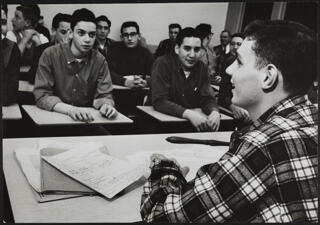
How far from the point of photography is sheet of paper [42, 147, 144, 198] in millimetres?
1013

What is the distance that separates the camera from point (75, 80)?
1.51 metres

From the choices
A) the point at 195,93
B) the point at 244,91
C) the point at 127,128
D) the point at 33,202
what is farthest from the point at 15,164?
the point at 195,93

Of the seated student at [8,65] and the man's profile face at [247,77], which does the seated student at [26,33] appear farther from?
the man's profile face at [247,77]

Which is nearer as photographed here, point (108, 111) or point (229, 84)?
point (229, 84)

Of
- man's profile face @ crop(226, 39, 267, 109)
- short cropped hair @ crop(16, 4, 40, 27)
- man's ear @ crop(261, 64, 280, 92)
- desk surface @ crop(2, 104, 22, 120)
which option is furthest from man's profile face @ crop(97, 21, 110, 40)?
man's ear @ crop(261, 64, 280, 92)

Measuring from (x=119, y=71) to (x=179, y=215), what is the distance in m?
0.84

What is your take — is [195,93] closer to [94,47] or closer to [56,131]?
[94,47]

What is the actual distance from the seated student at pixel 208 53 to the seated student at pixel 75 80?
1.37ft

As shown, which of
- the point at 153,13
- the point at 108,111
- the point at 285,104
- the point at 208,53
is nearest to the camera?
the point at 285,104

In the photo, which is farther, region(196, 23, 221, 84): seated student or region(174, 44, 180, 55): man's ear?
region(174, 44, 180, 55): man's ear

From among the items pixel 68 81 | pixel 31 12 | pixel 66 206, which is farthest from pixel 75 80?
pixel 66 206

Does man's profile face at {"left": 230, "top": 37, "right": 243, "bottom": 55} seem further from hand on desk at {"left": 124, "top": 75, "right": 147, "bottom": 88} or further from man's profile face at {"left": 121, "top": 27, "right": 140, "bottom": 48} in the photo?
hand on desk at {"left": 124, "top": 75, "right": 147, "bottom": 88}

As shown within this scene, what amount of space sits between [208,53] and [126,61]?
0.37 metres

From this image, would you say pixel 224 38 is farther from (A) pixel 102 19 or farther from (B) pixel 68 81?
(B) pixel 68 81
